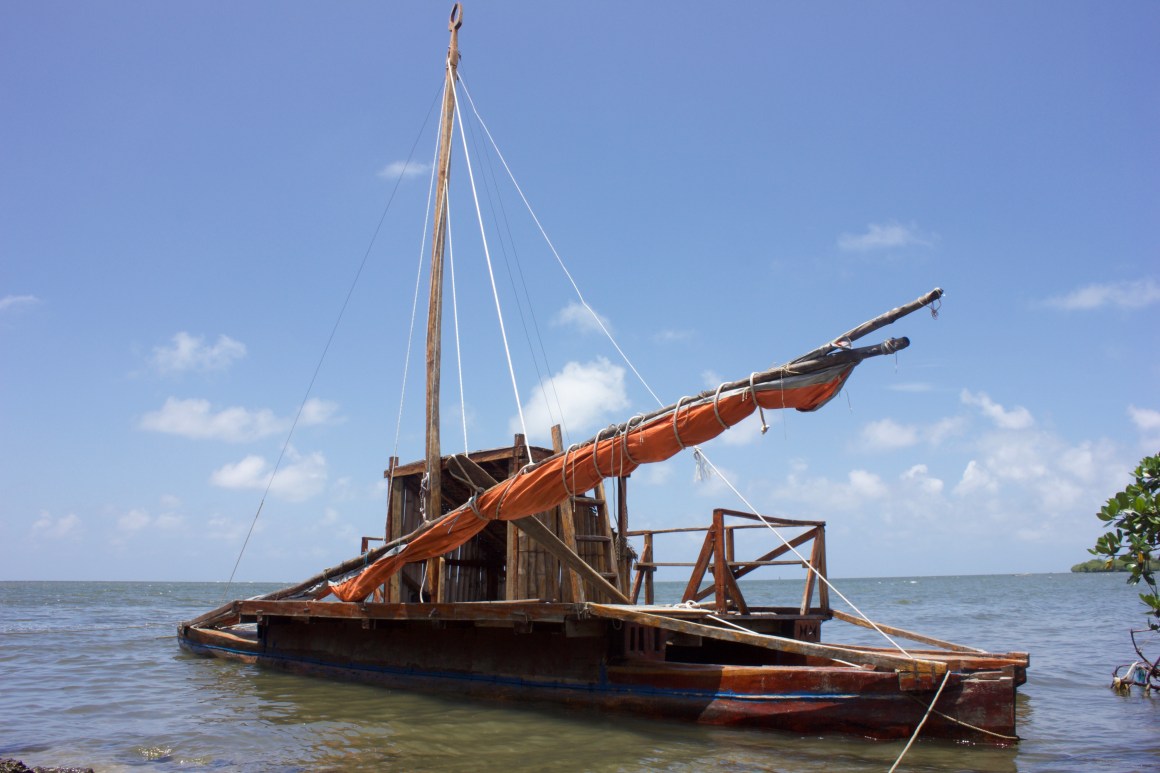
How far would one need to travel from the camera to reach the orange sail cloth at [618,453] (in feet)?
24.3

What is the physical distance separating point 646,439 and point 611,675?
3.48 meters

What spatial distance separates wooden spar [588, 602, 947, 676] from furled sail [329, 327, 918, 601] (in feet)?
5.19

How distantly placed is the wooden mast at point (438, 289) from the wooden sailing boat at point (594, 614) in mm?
32

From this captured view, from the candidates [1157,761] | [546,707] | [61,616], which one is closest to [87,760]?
[546,707]

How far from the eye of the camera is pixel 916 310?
268 inches

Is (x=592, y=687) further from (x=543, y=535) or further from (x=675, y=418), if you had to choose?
(x=675, y=418)

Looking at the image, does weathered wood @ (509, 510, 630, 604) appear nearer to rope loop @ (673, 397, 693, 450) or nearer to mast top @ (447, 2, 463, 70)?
rope loop @ (673, 397, 693, 450)

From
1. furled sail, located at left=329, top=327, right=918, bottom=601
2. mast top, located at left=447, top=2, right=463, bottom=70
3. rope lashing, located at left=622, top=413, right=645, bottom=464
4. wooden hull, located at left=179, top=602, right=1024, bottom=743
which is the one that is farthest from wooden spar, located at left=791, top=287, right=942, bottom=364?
mast top, located at left=447, top=2, right=463, bottom=70

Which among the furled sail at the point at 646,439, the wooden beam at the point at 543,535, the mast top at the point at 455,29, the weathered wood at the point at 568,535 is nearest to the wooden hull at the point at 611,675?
the wooden beam at the point at 543,535

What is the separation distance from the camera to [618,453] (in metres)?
8.66

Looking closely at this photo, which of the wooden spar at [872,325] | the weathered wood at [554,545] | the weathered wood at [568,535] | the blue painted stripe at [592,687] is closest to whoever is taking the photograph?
the wooden spar at [872,325]

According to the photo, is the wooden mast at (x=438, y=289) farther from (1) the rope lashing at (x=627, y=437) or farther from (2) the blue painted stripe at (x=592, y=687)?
(1) the rope lashing at (x=627, y=437)

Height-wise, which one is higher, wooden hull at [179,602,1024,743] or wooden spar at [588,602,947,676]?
wooden spar at [588,602,947,676]

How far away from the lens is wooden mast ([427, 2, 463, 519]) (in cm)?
1231
